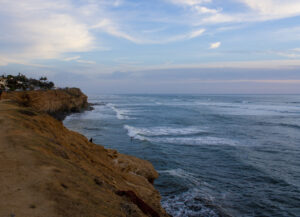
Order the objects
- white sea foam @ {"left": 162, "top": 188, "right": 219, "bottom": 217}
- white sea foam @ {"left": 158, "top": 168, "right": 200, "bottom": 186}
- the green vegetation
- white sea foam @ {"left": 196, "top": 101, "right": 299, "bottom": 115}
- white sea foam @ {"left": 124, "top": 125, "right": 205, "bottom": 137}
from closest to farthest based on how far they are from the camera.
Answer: white sea foam @ {"left": 162, "top": 188, "right": 219, "bottom": 217}
white sea foam @ {"left": 158, "top": 168, "right": 200, "bottom": 186}
white sea foam @ {"left": 124, "top": 125, "right": 205, "bottom": 137}
the green vegetation
white sea foam @ {"left": 196, "top": 101, "right": 299, "bottom": 115}

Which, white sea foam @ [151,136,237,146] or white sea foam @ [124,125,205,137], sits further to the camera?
white sea foam @ [124,125,205,137]

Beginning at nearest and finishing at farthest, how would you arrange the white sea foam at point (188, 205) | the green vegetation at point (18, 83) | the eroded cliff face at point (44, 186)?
the eroded cliff face at point (44, 186), the white sea foam at point (188, 205), the green vegetation at point (18, 83)

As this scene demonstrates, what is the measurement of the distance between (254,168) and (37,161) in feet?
48.2

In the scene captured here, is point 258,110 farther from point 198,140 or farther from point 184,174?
point 184,174

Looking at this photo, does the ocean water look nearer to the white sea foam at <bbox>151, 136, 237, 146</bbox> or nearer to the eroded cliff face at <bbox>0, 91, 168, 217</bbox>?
the white sea foam at <bbox>151, 136, 237, 146</bbox>

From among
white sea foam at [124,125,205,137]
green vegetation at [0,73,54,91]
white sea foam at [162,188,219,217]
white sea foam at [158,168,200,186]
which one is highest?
green vegetation at [0,73,54,91]

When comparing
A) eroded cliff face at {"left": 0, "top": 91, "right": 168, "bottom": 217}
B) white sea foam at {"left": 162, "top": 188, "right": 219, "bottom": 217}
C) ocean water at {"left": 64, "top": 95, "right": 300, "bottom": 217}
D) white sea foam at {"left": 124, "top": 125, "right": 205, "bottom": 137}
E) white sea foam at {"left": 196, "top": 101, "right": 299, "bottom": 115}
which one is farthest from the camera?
white sea foam at {"left": 196, "top": 101, "right": 299, "bottom": 115}

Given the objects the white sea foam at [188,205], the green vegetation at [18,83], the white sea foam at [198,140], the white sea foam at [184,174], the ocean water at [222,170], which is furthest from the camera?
the green vegetation at [18,83]

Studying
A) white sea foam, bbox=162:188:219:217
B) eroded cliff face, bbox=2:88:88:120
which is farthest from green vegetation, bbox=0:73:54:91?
white sea foam, bbox=162:188:219:217

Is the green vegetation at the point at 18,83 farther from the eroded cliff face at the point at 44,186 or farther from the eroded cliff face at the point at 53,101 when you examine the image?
the eroded cliff face at the point at 44,186

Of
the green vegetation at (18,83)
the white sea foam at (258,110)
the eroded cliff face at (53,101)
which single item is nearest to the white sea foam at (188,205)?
the eroded cliff face at (53,101)

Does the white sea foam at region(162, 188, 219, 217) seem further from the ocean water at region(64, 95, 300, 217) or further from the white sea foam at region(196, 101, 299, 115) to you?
the white sea foam at region(196, 101, 299, 115)

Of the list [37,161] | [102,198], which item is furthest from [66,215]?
[37,161]

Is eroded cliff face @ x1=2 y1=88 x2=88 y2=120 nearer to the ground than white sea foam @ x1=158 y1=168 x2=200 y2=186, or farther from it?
farther from it
